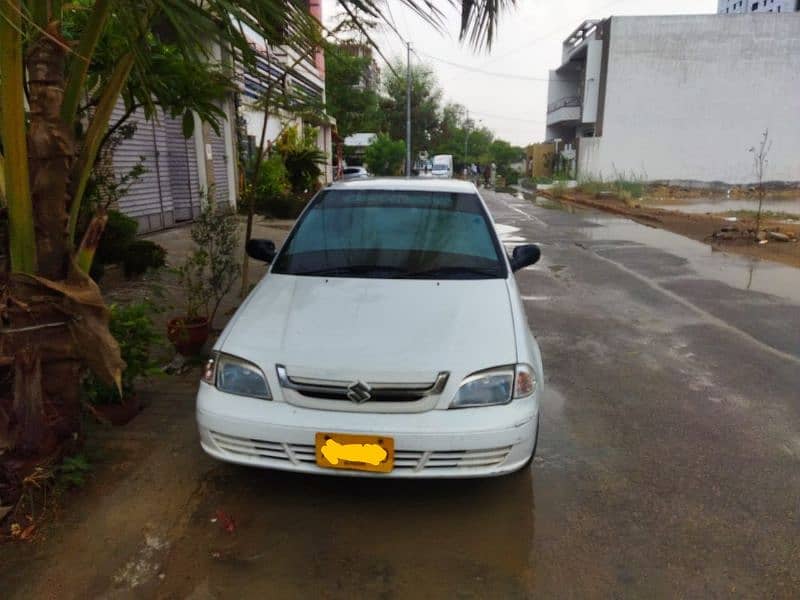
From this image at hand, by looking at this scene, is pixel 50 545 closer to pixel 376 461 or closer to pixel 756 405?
pixel 376 461

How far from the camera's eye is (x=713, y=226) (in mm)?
15781

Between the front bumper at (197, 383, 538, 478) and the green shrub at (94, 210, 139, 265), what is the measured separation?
Result: 493 cm

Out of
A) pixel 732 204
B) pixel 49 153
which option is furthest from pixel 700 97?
pixel 49 153

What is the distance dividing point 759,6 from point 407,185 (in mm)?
67146

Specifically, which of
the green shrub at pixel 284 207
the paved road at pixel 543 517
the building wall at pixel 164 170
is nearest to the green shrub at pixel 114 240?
the building wall at pixel 164 170

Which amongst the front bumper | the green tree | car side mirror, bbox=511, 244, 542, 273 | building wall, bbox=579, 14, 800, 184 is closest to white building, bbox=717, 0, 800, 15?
building wall, bbox=579, 14, 800, 184

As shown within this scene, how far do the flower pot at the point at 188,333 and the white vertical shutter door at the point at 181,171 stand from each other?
24.9 ft

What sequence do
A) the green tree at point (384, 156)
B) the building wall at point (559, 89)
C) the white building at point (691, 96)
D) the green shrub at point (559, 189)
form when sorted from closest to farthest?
the green shrub at point (559, 189)
the white building at point (691, 96)
the green tree at point (384, 156)
the building wall at point (559, 89)

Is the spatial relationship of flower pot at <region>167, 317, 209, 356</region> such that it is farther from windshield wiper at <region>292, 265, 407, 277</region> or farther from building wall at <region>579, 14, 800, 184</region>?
building wall at <region>579, 14, 800, 184</region>

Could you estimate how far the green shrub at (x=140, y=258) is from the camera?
23.6ft

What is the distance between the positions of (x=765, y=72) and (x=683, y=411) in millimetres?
37523

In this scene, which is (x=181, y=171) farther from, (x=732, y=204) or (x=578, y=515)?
(x=732, y=204)

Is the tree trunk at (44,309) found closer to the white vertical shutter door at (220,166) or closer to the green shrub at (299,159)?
the white vertical shutter door at (220,166)

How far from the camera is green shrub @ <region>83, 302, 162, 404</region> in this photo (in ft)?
11.5
